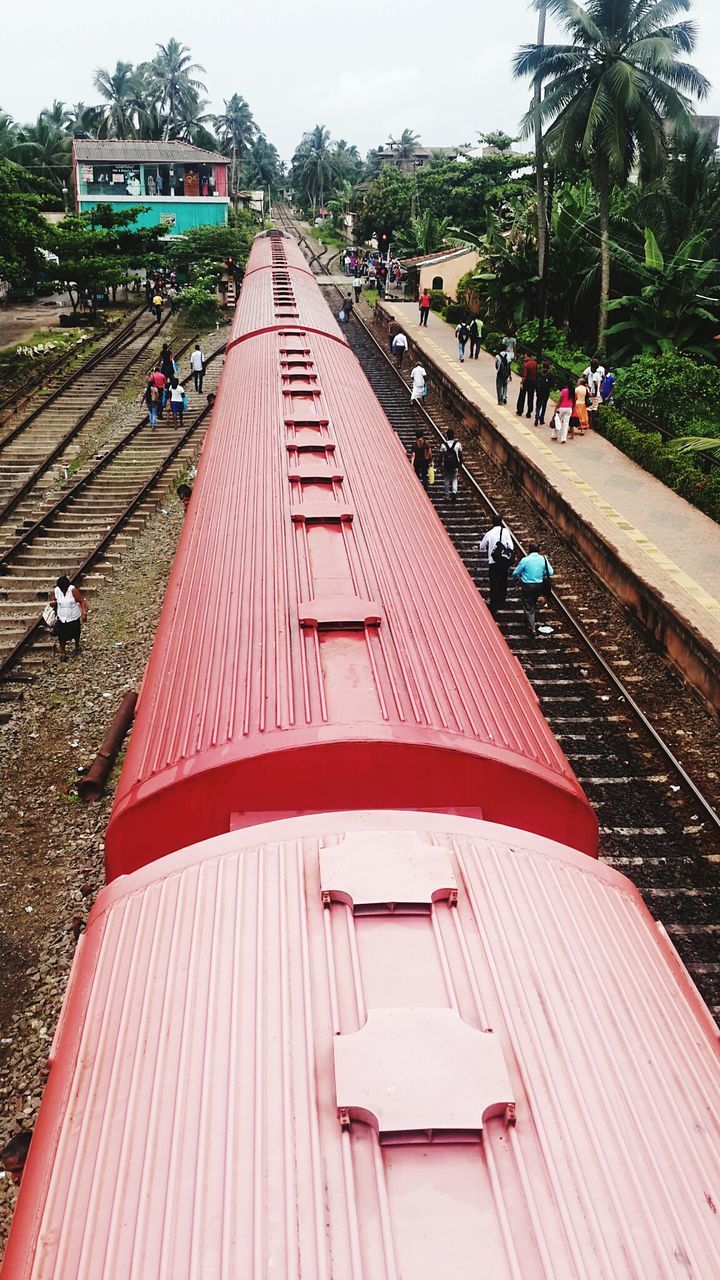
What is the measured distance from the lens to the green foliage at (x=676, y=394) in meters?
18.2

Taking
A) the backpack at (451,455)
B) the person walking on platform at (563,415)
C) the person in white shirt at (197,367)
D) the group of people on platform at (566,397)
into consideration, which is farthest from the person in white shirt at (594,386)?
the person in white shirt at (197,367)

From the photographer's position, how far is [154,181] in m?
49.1

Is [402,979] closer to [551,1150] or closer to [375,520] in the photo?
[551,1150]

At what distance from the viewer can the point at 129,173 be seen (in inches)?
1908

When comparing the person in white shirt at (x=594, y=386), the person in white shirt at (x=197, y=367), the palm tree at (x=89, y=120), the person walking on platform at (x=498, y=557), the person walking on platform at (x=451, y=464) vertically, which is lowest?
the palm tree at (x=89, y=120)

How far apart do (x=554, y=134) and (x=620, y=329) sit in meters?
4.87

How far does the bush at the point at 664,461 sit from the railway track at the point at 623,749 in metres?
2.51

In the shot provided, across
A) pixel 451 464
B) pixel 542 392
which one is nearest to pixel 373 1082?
pixel 451 464

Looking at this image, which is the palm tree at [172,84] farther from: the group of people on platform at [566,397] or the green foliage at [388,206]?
the group of people on platform at [566,397]

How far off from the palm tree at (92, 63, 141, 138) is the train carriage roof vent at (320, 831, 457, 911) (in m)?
70.1

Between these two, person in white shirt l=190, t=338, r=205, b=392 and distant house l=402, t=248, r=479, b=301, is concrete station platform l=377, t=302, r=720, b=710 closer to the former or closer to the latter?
person in white shirt l=190, t=338, r=205, b=392

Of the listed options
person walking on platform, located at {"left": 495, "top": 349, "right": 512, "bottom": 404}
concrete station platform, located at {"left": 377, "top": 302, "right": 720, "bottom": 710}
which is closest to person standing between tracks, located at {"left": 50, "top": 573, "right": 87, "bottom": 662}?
concrete station platform, located at {"left": 377, "top": 302, "right": 720, "bottom": 710}

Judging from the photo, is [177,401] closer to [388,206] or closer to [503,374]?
[503,374]

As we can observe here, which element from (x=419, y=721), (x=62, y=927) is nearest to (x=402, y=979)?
(x=419, y=721)
